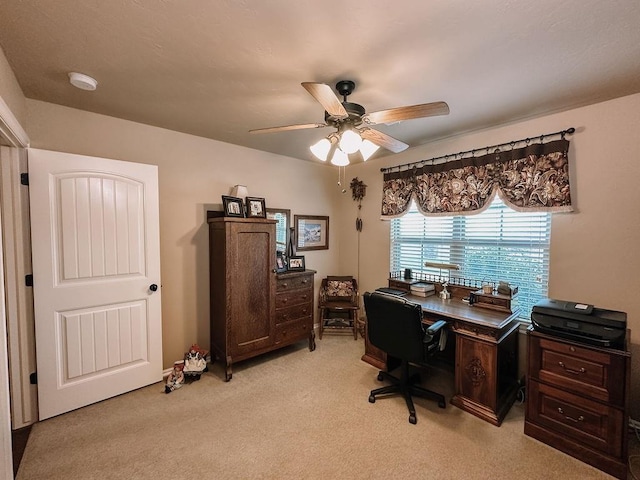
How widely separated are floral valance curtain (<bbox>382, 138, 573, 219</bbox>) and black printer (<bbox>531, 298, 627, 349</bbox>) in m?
0.85

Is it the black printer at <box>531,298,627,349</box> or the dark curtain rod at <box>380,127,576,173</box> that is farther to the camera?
the dark curtain rod at <box>380,127,576,173</box>

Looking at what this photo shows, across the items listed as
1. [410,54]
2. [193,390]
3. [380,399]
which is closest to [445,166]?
[410,54]

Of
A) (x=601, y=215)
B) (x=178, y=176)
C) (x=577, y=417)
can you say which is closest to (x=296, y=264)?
(x=178, y=176)

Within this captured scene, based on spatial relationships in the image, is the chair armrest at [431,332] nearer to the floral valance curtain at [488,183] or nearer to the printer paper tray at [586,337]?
the printer paper tray at [586,337]

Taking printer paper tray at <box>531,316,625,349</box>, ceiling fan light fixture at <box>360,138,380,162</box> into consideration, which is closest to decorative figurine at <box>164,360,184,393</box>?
ceiling fan light fixture at <box>360,138,380,162</box>

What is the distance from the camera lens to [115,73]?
70.8 inches

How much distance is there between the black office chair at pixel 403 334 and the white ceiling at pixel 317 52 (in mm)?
1605

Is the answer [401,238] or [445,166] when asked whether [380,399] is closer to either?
[401,238]

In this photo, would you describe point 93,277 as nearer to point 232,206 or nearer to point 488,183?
point 232,206

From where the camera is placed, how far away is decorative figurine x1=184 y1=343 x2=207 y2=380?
2.69m

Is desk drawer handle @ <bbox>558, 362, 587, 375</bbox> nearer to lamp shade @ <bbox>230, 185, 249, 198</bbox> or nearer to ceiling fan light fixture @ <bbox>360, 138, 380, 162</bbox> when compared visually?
ceiling fan light fixture @ <bbox>360, 138, 380, 162</bbox>

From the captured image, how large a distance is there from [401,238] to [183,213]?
8.57 feet

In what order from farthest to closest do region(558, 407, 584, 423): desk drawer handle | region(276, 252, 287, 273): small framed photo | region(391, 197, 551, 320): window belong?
region(276, 252, 287, 273): small framed photo → region(391, 197, 551, 320): window → region(558, 407, 584, 423): desk drawer handle

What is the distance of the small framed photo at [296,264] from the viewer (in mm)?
3403
